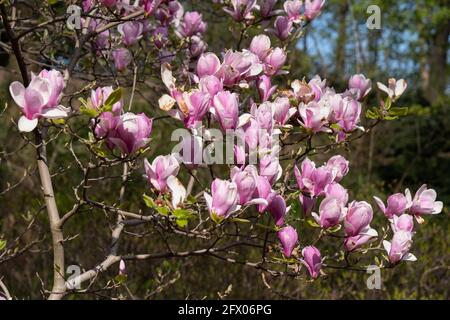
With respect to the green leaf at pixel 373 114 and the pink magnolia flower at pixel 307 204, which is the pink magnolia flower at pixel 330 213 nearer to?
the pink magnolia flower at pixel 307 204

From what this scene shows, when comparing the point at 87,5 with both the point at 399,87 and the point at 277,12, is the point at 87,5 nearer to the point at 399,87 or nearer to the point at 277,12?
the point at 277,12

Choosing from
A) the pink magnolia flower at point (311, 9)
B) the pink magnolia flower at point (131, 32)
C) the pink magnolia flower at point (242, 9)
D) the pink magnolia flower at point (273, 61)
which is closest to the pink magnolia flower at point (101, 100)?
the pink magnolia flower at point (273, 61)

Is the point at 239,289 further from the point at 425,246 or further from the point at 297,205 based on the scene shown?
the point at 297,205

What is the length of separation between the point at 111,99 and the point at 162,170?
0.27 metres

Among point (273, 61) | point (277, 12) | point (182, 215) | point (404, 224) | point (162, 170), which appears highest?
point (277, 12)

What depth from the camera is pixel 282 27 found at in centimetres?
288

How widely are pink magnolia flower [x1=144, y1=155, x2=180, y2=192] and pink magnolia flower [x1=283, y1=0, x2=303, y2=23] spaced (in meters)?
1.33

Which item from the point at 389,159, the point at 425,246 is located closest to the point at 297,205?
the point at 425,246

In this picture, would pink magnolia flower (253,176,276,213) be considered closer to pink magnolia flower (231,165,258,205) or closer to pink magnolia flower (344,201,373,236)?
pink magnolia flower (231,165,258,205)

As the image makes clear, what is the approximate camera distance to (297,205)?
7.00 feet

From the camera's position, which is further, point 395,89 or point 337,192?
point 395,89

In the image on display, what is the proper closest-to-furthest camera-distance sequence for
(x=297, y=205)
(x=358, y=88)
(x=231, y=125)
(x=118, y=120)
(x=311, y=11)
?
(x=118, y=120), (x=231, y=125), (x=297, y=205), (x=358, y=88), (x=311, y=11)

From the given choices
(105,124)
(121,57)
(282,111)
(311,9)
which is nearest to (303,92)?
(282,111)

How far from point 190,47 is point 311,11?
0.60 m
